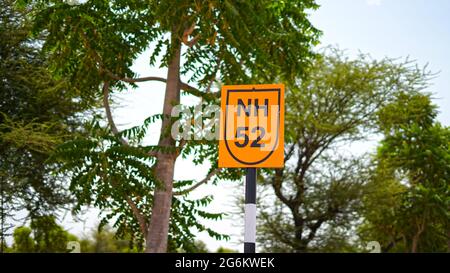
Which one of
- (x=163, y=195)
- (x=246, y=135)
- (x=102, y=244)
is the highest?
(x=246, y=135)

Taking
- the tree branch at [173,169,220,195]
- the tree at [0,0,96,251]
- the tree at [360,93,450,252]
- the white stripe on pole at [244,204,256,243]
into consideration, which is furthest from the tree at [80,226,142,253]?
the white stripe on pole at [244,204,256,243]

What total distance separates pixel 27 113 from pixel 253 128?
15.1m

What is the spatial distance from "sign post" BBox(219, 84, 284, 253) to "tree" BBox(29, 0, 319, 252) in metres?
4.77

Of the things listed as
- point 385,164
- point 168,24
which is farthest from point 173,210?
point 385,164

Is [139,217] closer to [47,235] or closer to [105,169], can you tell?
[105,169]

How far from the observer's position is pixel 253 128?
18.9 ft

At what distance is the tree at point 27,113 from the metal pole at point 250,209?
13711mm

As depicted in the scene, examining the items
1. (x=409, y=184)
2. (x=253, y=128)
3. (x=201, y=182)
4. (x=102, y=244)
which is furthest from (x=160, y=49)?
(x=102, y=244)

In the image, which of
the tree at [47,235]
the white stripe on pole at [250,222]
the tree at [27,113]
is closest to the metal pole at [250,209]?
the white stripe on pole at [250,222]

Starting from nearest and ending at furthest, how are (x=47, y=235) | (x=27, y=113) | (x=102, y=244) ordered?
(x=27, y=113)
(x=47, y=235)
(x=102, y=244)

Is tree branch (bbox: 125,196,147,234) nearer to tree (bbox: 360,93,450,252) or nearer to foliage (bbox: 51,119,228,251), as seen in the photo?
foliage (bbox: 51,119,228,251)

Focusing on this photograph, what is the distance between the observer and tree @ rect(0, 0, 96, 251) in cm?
1908

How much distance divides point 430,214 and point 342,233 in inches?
161
